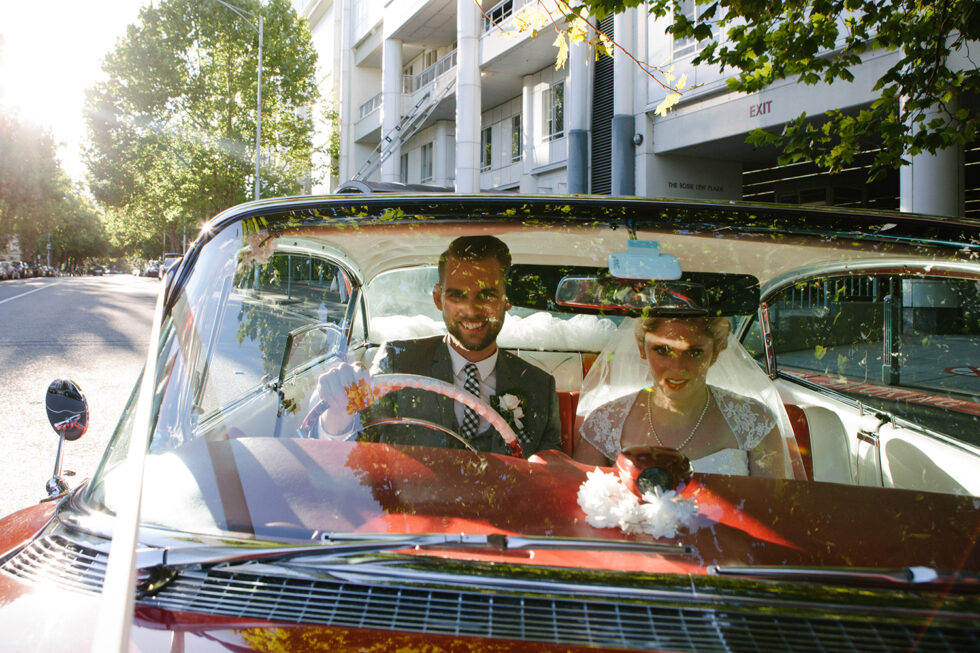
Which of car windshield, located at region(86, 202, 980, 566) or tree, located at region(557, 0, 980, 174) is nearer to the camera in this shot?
car windshield, located at region(86, 202, 980, 566)

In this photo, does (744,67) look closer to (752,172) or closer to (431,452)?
(431,452)

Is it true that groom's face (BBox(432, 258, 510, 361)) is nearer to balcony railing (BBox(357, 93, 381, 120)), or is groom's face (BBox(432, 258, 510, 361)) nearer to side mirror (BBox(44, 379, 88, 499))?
side mirror (BBox(44, 379, 88, 499))

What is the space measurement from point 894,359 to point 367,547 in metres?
1.50

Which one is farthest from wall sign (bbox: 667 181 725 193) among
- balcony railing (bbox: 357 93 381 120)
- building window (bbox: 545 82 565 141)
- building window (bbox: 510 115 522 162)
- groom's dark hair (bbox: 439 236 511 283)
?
balcony railing (bbox: 357 93 381 120)

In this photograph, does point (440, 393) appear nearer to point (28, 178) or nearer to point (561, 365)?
point (561, 365)

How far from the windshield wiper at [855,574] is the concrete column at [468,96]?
19.2 meters

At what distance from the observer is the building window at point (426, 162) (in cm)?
3023

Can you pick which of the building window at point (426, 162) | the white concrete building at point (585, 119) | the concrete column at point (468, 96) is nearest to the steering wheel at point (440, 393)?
the white concrete building at point (585, 119)

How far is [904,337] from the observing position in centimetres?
186

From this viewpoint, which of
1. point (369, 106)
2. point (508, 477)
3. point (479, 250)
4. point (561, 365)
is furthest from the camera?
point (369, 106)

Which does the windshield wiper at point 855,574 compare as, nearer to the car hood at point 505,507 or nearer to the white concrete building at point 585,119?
the car hood at point 505,507

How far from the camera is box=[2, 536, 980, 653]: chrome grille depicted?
3.52 feet

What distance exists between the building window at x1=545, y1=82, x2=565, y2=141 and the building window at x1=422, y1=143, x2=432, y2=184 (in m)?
10.1

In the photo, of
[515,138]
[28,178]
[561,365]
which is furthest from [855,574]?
[28,178]
